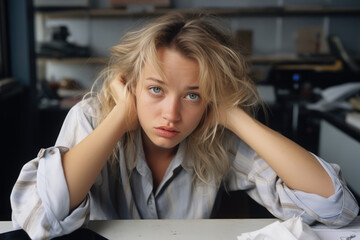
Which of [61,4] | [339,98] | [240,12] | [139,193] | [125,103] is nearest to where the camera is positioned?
[125,103]

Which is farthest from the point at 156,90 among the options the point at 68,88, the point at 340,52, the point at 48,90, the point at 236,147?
the point at 340,52

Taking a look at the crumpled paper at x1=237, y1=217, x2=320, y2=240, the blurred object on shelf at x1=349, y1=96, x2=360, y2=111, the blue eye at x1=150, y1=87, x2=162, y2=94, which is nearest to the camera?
the crumpled paper at x1=237, y1=217, x2=320, y2=240

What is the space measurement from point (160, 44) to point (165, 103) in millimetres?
188

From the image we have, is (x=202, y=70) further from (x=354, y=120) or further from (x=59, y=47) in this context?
(x=59, y=47)

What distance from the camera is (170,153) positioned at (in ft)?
4.01

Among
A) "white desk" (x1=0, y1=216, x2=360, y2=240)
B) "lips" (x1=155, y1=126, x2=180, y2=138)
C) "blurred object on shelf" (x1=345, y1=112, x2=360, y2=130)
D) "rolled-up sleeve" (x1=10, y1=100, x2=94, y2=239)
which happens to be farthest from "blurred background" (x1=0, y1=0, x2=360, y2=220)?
"rolled-up sleeve" (x1=10, y1=100, x2=94, y2=239)

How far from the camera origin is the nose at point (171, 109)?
95 centimetres

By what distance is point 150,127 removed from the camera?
1.00 meters

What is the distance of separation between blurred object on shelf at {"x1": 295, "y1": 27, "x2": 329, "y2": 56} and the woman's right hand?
2.83m

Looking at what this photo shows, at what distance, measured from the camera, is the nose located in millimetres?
949

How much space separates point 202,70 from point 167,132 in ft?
0.61

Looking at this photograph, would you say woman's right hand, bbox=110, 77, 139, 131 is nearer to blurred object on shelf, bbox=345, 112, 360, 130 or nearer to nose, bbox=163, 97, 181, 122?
nose, bbox=163, 97, 181, 122

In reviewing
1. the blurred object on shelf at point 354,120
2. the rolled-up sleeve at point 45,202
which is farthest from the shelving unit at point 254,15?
the rolled-up sleeve at point 45,202

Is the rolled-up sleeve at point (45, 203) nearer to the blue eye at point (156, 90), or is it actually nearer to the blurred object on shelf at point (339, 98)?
the blue eye at point (156, 90)
